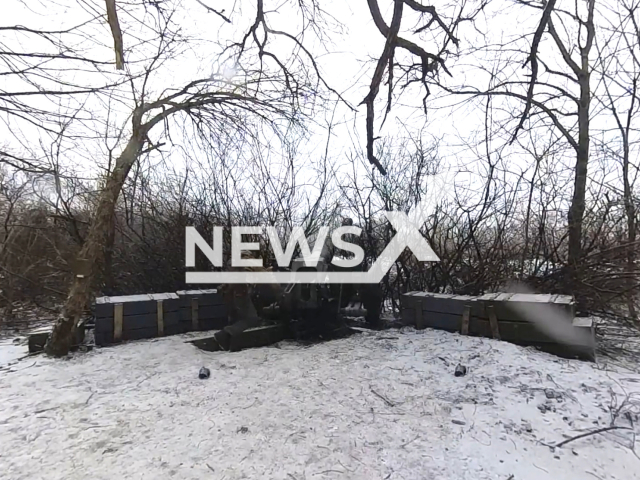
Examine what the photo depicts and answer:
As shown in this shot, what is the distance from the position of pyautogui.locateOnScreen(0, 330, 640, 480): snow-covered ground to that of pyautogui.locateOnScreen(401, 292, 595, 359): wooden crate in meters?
0.20

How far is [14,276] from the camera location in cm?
575

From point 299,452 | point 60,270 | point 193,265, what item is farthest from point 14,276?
point 299,452

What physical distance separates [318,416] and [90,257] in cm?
294

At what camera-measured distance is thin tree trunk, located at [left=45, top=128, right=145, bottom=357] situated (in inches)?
155

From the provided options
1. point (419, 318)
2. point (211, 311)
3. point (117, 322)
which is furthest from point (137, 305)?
point (419, 318)

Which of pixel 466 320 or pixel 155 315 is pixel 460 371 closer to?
pixel 466 320

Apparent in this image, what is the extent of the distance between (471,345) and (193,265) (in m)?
3.87

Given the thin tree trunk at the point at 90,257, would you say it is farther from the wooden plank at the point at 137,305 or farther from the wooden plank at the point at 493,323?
the wooden plank at the point at 493,323

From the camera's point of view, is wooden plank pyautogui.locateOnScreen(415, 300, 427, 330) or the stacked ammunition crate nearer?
the stacked ammunition crate

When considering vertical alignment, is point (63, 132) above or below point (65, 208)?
above

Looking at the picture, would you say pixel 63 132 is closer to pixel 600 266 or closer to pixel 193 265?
pixel 193 265

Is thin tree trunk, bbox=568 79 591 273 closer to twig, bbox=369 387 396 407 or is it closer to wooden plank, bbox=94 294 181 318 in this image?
twig, bbox=369 387 396 407

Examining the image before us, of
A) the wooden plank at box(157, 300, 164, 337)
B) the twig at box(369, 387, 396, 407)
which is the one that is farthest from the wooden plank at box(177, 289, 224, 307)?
the twig at box(369, 387, 396, 407)

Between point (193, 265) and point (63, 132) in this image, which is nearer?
point (63, 132)
